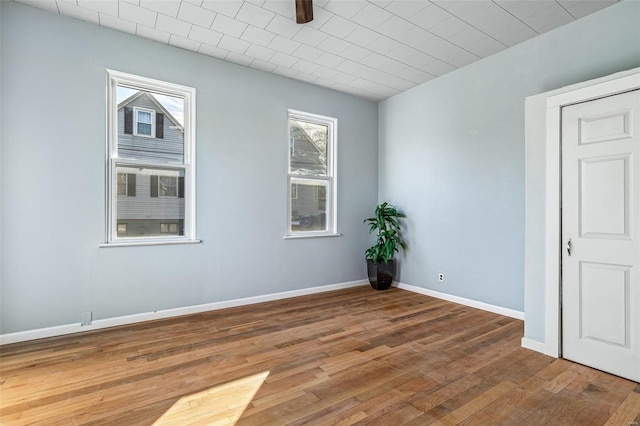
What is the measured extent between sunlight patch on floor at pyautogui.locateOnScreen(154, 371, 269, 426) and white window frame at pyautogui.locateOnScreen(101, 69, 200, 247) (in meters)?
1.99

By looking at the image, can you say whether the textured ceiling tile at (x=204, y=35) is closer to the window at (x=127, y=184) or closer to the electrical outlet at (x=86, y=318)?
the window at (x=127, y=184)

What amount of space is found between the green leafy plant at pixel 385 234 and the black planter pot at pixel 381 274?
9cm

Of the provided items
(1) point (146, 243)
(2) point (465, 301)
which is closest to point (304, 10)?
(1) point (146, 243)

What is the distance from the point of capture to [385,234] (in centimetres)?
492

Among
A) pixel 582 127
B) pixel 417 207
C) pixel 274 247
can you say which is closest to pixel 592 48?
pixel 582 127

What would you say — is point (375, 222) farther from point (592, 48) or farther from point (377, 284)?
point (592, 48)

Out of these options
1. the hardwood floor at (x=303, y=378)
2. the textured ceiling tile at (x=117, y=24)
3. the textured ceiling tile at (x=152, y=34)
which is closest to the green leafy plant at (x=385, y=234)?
the hardwood floor at (x=303, y=378)

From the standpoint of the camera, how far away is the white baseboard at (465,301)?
3.64 metres

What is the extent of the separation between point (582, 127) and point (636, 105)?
1.07 feet

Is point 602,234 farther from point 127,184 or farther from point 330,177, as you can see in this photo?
point 127,184

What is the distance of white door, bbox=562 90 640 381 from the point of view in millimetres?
2326

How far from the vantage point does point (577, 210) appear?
102 inches

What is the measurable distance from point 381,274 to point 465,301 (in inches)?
48.6

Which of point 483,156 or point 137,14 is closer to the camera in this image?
point 137,14
